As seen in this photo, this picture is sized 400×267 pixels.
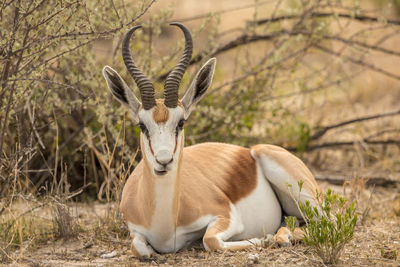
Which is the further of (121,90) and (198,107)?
(198,107)

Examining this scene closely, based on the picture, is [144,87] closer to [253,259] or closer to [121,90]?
[121,90]

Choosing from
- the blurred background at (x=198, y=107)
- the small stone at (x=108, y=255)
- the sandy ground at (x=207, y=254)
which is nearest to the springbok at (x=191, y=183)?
the sandy ground at (x=207, y=254)

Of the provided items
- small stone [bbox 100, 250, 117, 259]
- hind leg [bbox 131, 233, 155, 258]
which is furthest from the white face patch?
small stone [bbox 100, 250, 117, 259]

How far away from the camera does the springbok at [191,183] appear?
511 cm

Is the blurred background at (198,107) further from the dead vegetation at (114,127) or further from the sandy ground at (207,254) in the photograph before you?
the sandy ground at (207,254)

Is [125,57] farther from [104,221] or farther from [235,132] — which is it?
[235,132]

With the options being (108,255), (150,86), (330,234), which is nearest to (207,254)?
(108,255)

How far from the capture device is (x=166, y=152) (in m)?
4.75

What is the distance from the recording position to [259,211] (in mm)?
6051

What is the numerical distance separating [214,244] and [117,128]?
10.3 ft

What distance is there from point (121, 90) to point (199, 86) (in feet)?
2.33

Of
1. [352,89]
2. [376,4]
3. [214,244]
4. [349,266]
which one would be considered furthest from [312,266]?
[376,4]

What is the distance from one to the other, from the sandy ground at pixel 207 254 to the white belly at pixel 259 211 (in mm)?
514

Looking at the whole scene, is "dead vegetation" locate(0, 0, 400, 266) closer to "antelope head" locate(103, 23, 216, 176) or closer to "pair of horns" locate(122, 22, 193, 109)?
"pair of horns" locate(122, 22, 193, 109)
